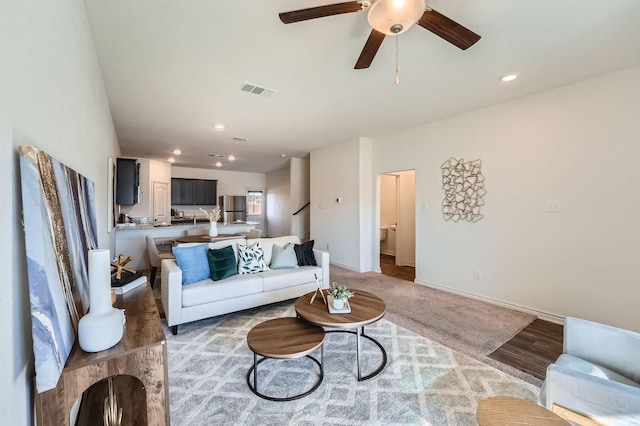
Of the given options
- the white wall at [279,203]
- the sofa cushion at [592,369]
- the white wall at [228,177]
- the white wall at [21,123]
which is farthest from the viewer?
the white wall at [279,203]

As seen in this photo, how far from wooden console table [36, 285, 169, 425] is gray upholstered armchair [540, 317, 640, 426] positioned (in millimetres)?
1824

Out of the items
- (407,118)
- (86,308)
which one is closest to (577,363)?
(86,308)

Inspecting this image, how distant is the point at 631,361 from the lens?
4.78ft

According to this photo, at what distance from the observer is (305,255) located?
3801 mm

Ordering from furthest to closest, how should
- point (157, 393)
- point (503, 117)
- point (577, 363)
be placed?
point (503, 117), point (577, 363), point (157, 393)

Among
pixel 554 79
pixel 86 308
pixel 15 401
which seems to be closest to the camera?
pixel 15 401

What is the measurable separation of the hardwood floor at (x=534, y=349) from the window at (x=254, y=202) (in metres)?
8.98

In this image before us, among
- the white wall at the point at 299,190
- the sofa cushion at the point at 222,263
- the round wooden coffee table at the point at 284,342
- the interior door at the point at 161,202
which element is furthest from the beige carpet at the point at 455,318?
the interior door at the point at 161,202

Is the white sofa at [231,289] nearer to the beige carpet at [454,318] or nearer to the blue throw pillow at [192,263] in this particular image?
the blue throw pillow at [192,263]

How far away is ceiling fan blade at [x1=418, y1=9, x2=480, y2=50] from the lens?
1.61 meters

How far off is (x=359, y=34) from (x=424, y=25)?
583mm

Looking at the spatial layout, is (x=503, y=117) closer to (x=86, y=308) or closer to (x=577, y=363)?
(x=577, y=363)

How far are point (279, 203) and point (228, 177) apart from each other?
215cm

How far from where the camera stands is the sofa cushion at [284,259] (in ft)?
11.9
